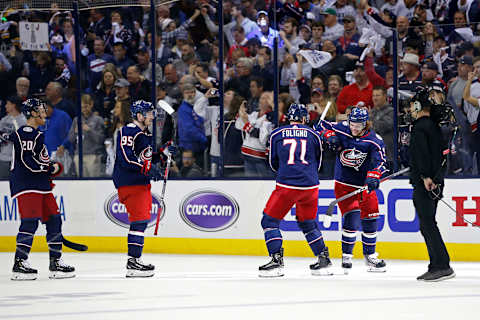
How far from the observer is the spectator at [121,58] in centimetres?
1213

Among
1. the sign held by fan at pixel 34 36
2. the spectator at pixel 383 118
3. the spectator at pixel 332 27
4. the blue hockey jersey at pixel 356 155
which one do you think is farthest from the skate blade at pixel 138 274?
the sign held by fan at pixel 34 36

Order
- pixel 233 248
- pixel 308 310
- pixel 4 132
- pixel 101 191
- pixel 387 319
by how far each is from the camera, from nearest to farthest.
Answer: pixel 387 319 < pixel 308 310 < pixel 233 248 < pixel 101 191 < pixel 4 132

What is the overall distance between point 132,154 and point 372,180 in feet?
7.12

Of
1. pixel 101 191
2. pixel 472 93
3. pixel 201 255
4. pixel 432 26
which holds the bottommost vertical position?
pixel 201 255

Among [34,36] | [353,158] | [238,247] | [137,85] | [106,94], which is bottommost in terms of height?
[238,247]

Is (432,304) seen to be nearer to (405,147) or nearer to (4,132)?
(405,147)

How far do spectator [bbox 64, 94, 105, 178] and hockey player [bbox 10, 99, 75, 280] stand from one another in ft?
10.5

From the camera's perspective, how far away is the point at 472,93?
31.7 feet

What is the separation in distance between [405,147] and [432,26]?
4.63 ft

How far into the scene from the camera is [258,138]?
35.2 feet

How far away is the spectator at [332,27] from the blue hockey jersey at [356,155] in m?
2.75

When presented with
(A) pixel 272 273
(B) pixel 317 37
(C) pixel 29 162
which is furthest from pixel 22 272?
(B) pixel 317 37

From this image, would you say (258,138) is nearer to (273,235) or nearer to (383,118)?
(383,118)

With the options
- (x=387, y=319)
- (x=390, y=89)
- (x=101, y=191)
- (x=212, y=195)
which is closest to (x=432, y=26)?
(x=390, y=89)
